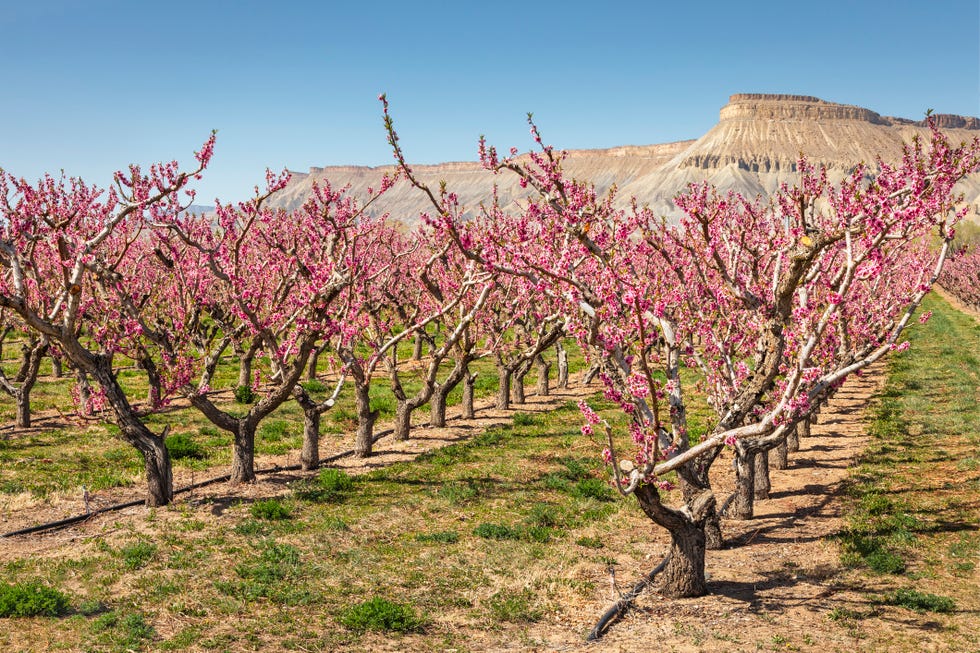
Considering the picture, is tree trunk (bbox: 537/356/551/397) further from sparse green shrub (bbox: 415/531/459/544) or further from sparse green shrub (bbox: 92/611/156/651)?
sparse green shrub (bbox: 92/611/156/651)

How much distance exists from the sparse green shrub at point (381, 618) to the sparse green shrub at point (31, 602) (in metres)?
3.73

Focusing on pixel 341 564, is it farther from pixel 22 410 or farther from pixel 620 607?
pixel 22 410

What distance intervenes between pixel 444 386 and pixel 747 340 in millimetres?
9445

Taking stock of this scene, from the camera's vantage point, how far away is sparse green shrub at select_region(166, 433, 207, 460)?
1811cm

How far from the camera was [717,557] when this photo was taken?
12.3m

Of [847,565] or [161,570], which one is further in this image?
[847,565]

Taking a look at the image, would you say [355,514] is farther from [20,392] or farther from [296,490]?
[20,392]

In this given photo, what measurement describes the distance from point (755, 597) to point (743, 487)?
3.62 metres

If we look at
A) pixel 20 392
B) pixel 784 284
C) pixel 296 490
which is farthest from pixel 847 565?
pixel 20 392

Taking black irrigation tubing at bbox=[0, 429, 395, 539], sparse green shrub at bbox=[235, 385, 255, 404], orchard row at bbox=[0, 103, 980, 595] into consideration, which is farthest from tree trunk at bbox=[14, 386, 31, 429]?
black irrigation tubing at bbox=[0, 429, 395, 539]

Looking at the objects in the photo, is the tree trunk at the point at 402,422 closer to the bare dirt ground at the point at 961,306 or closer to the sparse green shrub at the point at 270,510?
the sparse green shrub at the point at 270,510

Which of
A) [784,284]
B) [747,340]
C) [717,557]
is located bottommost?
[717,557]

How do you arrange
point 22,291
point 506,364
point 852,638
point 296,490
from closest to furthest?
point 852,638, point 22,291, point 296,490, point 506,364

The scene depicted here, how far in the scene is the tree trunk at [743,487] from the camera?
538 inches
